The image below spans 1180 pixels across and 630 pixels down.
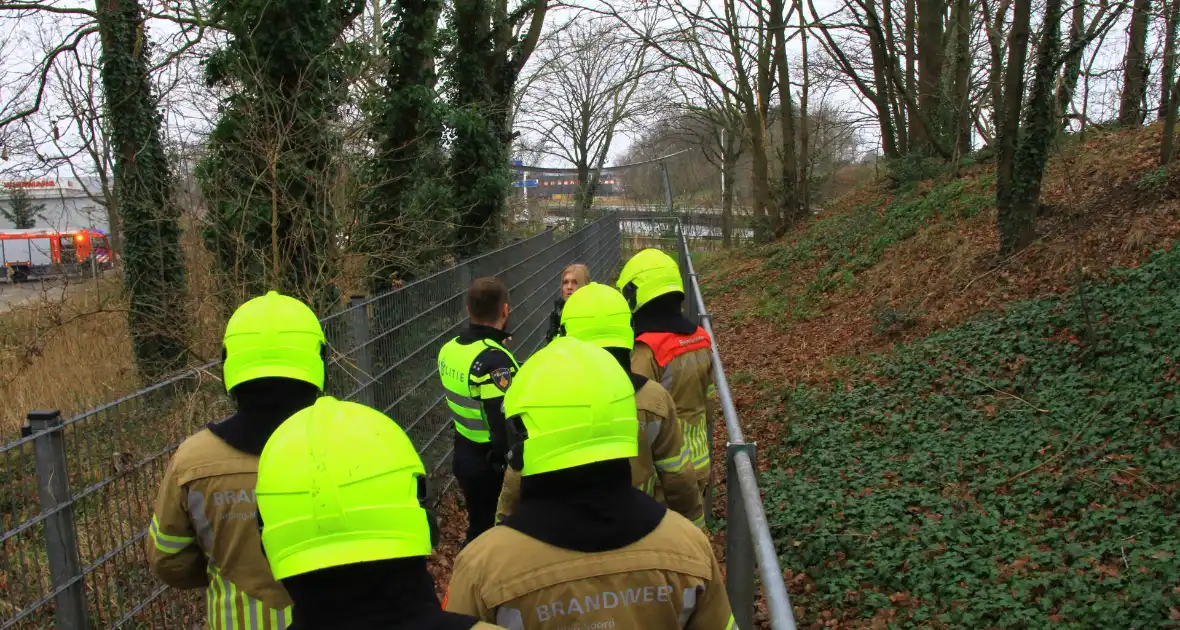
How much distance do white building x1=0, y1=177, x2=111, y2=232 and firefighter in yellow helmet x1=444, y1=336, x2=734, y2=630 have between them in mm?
12769

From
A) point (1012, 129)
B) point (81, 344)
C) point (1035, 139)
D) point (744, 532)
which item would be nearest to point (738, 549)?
point (744, 532)

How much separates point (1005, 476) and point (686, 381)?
348cm

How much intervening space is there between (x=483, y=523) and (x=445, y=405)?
237 cm

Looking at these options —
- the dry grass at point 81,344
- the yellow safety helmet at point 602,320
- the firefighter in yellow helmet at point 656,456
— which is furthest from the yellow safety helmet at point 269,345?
the dry grass at point 81,344

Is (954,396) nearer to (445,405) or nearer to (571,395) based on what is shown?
(445,405)

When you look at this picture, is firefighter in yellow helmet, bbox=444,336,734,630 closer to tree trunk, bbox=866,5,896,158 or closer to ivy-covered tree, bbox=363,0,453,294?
ivy-covered tree, bbox=363,0,453,294

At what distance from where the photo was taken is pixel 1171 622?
4324 mm

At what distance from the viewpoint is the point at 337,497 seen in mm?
1566

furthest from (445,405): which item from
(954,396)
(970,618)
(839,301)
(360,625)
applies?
(839,301)

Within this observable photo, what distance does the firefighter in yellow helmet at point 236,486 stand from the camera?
257 centimetres

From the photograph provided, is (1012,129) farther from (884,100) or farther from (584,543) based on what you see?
(584,543)

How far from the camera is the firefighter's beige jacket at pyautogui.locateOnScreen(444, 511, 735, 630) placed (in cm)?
191

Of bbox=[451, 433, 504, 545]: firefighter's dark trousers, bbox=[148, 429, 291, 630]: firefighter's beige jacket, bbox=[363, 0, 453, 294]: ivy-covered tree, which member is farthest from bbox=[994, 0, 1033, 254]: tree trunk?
bbox=[148, 429, 291, 630]: firefighter's beige jacket

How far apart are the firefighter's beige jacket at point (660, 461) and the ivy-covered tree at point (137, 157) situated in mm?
9452
